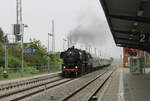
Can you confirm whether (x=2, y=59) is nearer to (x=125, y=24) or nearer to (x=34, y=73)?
(x=34, y=73)

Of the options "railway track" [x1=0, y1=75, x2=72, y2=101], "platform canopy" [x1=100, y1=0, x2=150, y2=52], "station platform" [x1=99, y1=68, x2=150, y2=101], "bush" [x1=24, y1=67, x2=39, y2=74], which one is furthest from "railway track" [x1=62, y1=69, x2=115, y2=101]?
"bush" [x1=24, y1=67, x2=39, y2=74]

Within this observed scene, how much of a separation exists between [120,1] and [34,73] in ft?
104

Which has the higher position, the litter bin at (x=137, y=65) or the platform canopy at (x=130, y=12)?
the platform canopy at (x=130, y=12)

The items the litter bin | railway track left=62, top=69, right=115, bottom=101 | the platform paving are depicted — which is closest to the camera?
the platform paving

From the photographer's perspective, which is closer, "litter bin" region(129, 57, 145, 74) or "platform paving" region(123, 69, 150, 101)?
"platform paving" region(123, 69, 150, 101)

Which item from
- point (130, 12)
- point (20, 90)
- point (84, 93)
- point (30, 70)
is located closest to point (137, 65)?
point (30, 70)

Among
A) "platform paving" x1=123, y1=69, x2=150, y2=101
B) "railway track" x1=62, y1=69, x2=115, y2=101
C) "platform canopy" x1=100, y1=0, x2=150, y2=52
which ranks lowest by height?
"railway track" x1=62, y1=69, x2=115, y2=101

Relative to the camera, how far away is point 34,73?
48.6m

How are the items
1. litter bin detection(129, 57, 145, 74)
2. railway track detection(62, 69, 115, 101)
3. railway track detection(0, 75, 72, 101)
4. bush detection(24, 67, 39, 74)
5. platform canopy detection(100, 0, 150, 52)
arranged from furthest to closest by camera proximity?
bush detection(24, 67, 39, 74) → litter bin detection(129, 57, 145, 74) → platform canopy detection(100, 0, 150, 52) → railway track detection(0, 75, 72, 101) → railway track detection(62, 69, 115, 101)

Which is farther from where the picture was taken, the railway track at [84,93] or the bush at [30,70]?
the bush at [30,70]

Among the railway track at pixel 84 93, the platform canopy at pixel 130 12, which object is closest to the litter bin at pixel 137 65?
the platform canopy at pixel 130 12

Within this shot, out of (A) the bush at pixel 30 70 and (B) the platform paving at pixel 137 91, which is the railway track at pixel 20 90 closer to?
(B) the platform paving at pixel 137 91

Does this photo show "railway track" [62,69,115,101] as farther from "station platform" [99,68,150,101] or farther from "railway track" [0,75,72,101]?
"railway track" [0,75,72,101]

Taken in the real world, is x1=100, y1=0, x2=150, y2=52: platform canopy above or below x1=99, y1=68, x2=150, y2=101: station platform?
above
